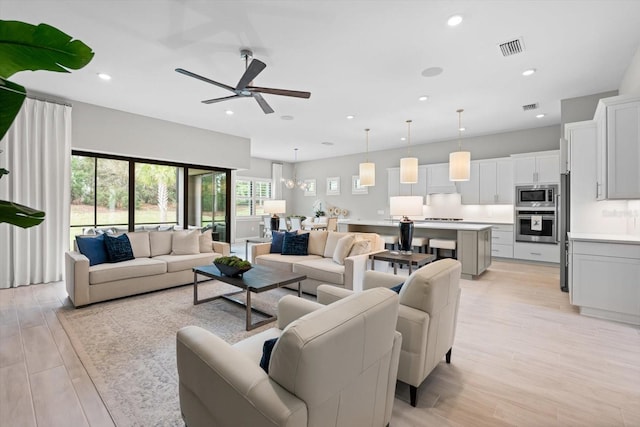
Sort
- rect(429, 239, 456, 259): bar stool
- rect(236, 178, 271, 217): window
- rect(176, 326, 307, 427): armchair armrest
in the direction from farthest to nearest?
rect(236, 178, 271, 217): window → rect(429, 239, 456, 259): bar stool → rect(176, 326, 307, 427): armchair armrest

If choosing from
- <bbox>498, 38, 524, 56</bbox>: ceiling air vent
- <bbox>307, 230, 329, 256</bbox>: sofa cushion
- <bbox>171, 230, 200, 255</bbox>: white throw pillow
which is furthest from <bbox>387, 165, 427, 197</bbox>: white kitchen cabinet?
<bbox>171, 230, 200, 255</bbox>: white throw pillow

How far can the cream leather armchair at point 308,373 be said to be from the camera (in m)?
1.08

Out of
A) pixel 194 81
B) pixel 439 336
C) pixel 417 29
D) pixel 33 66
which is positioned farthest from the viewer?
pixel 194 81

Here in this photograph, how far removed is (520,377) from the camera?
2244 mm

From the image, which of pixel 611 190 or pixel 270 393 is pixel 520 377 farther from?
pixel 611 190

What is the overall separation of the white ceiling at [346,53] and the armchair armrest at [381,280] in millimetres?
2302

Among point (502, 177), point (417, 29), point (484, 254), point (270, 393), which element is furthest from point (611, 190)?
point (270, 393)

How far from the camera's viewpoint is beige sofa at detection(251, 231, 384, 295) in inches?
152

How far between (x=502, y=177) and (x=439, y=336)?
19.4ft

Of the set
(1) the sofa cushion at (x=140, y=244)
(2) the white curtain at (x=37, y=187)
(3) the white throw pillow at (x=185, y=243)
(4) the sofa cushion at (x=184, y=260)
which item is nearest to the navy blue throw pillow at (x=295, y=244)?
(4) the sofa cushion at (x=184, y=260)

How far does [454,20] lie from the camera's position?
2.82 metres

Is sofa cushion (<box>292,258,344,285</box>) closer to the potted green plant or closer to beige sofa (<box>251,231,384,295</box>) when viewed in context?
beige sofa (<box>251,231,384,295</box>)

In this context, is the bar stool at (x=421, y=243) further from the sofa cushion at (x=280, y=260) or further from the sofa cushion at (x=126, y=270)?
the sofa cushion at (x=126, y=270)

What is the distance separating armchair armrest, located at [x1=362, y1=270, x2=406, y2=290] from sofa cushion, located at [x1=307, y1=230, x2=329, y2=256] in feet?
7.17
